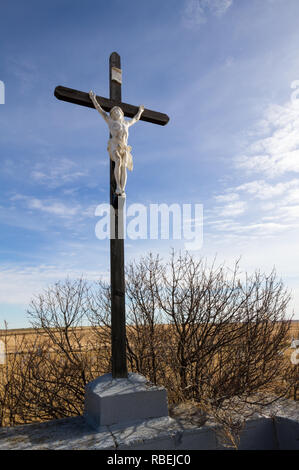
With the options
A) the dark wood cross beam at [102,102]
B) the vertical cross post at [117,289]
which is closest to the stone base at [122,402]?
the vertical cross post at [117,289]

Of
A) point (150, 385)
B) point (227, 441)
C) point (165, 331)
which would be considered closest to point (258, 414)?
point (227, 441)

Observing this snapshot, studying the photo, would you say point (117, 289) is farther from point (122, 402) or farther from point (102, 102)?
point (102, 102)

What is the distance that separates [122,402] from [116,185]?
2480 mm

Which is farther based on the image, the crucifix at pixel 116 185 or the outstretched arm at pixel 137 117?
the outstretched arm at pixel 137 117

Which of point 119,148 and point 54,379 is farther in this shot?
point 54,379

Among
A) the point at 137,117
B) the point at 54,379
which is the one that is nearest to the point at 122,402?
the point at 54,379

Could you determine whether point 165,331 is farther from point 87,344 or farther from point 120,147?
point 120,147

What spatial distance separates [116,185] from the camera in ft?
13.4

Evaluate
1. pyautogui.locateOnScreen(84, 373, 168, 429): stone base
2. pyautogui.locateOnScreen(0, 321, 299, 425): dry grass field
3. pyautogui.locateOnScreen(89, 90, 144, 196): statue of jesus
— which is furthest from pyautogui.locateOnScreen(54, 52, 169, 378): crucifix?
pyautogui.locateOnScreen(0, 321, 299, 425): dry grass field

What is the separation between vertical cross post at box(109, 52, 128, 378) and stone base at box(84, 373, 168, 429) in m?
0.21

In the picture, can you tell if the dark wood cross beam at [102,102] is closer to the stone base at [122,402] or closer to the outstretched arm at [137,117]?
the outstretched arm at [137,117]

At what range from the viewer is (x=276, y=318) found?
18.5 feet

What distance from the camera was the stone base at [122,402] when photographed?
327 cm
